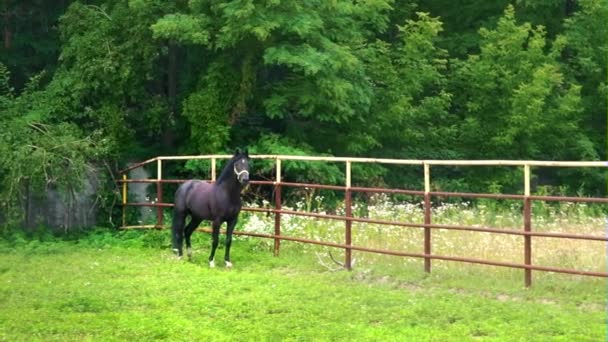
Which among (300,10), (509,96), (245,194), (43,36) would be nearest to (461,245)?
(245,194)

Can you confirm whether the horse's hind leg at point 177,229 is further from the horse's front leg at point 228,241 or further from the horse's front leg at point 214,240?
the horse's front leg at point 228,241

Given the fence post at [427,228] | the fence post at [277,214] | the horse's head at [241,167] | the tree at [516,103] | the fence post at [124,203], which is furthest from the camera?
the tree at [516,103]

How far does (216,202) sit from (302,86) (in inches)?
293

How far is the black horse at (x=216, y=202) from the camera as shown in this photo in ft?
39.5

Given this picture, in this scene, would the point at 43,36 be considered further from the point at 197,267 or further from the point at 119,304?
the point at 119,304

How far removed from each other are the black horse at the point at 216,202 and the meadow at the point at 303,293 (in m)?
0.48

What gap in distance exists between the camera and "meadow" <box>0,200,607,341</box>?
7.47m

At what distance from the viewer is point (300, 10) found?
60.0 ft

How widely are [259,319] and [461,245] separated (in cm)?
467

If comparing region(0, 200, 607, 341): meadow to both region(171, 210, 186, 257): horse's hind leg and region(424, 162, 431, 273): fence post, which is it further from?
region(171, 210, 186, 257): horse's hind leg

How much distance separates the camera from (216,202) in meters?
12.3

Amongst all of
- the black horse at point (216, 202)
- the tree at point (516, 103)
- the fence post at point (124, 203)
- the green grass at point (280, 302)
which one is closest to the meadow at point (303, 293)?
the green grass at point (280, 302)

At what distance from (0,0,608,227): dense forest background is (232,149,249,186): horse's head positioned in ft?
14.7

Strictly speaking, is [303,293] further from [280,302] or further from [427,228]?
[427,228]
